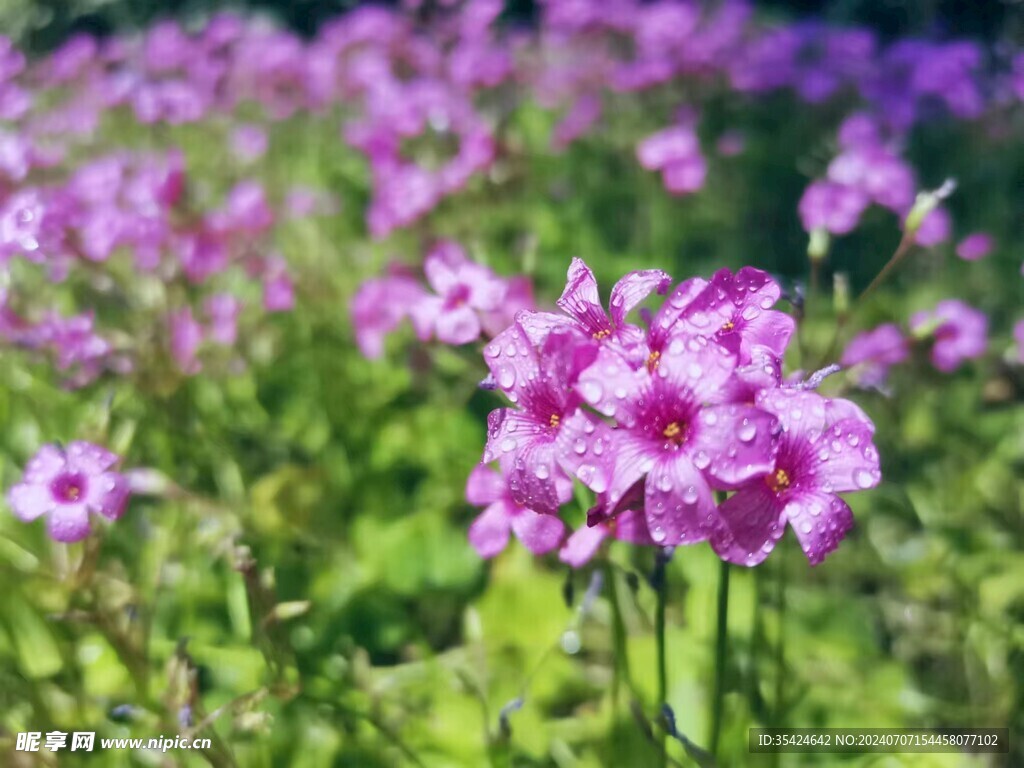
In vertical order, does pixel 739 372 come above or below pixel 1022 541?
above

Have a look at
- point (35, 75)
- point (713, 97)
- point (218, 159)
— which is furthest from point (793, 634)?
point (35, 75)

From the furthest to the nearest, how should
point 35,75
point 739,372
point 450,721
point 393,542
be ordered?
1. point 35,75
2. point 393,542
3. point 450,721
4. point 739,372

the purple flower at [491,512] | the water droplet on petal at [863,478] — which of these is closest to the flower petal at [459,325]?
the purple flower at [491,512]

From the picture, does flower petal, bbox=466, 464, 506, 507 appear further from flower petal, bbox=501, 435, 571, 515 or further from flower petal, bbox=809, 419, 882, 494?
flower petal, bbox=809, 419, 882, 494

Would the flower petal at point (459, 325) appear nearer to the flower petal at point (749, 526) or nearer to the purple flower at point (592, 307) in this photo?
the purple flower at point (592, 307)

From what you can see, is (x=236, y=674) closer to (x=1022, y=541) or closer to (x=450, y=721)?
(x=450, y=721)

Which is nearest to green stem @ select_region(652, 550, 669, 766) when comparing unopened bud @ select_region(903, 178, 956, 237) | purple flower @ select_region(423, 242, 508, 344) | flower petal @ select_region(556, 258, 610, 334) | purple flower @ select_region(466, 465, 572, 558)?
purple flower @ select_region(466, 465, 572, 558)
